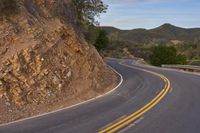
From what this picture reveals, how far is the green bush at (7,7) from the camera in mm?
20578

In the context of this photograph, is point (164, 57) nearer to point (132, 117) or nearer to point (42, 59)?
point (42, 59)

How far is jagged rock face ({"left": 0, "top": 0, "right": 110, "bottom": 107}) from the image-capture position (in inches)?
704

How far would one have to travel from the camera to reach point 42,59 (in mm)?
20141

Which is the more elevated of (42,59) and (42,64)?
(42,59)

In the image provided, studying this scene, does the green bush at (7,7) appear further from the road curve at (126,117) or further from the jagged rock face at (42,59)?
the road curve at (126,117)

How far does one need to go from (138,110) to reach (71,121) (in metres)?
3.46

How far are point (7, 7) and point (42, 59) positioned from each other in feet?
10.8

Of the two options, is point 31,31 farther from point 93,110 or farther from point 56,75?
point 93,110

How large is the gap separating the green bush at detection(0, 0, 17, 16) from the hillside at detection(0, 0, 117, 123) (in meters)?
0.22

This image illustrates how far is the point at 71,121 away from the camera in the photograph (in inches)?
538

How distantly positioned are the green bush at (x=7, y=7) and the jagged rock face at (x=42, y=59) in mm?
367

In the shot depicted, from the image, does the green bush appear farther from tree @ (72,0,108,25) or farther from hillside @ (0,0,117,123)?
tree @ (72,0,108,25)

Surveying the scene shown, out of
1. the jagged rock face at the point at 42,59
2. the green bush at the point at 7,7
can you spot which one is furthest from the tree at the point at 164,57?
the green bush at the point at 7,7

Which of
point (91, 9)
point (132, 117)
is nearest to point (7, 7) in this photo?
point (132, 117)
